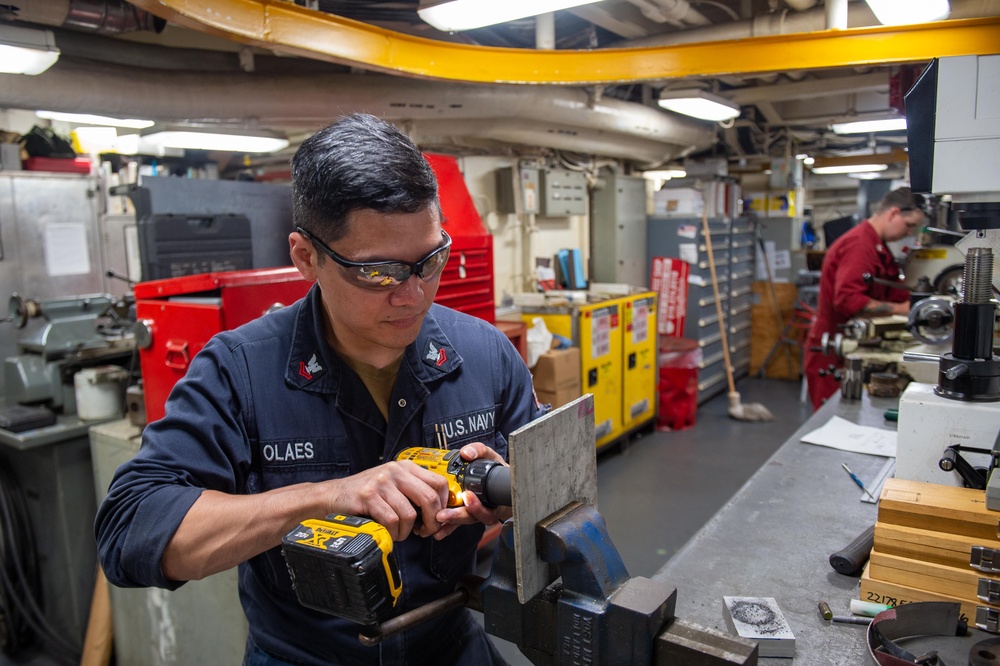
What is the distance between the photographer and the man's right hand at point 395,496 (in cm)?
87

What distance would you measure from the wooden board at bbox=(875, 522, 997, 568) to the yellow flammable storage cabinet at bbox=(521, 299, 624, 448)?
271 centimetres

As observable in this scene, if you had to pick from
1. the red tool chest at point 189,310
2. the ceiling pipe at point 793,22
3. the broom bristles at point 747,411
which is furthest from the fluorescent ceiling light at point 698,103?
the broom bristles at point 747,411

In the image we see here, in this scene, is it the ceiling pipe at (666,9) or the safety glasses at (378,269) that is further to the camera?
the ceiling pipe at (666,9)

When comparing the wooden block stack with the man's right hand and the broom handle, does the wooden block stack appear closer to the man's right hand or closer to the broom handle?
the man's right hand

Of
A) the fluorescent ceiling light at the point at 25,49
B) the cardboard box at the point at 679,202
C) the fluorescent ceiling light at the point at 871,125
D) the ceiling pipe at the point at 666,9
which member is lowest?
the cardboard box at the point at 679,202

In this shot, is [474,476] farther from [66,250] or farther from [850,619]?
[66,250]

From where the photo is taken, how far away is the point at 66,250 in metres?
3.35

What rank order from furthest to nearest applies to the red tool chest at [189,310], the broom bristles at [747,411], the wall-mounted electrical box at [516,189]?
the broom bristles at [747,411] → the wall-mounted electrical box at [516,189] → the red tool chest at [189,310]

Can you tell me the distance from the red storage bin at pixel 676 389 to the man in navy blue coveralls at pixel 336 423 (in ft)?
13.2

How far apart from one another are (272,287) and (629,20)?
8.47ft

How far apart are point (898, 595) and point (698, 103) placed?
297 centimetres

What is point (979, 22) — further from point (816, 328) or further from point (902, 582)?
point (902, 582)

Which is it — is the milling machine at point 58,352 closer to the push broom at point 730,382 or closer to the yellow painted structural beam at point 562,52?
the yellow painted structural beam at point 562,52

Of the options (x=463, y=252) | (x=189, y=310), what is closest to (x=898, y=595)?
(x=189, y=310)
